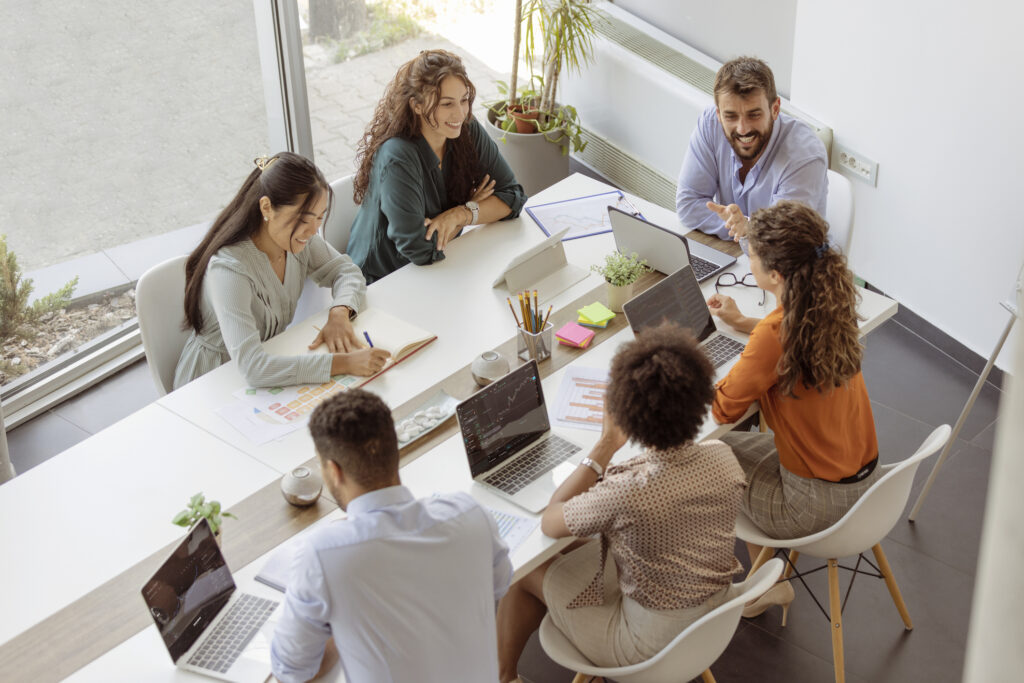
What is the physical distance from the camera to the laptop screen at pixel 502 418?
2502 mm

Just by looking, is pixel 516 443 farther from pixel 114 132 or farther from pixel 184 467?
pixel 114 132

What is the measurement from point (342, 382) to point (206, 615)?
923 mm

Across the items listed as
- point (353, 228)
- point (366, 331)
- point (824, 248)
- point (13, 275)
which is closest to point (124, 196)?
point (13, 275)

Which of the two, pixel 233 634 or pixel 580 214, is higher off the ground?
pixel 580 214

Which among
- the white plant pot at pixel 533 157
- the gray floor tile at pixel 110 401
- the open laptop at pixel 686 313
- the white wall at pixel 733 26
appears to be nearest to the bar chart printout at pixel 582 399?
the open laptop at pixel 686 313

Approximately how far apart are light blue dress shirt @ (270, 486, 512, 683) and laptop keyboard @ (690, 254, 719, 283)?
168 centimetres

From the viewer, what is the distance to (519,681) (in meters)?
2.71

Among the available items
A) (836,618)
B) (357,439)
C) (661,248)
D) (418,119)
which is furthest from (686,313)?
(357,439)

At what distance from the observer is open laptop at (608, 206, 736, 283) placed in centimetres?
329

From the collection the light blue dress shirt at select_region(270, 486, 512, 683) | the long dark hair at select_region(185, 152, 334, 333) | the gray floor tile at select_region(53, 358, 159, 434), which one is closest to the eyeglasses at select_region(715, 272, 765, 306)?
the long dark hair at select_region(185, 152, 334, 333)

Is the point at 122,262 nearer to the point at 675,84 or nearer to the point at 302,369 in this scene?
the point at 302,369

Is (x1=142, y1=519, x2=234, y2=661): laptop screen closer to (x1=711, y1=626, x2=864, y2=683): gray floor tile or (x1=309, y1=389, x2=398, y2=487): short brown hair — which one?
(x1=309, y1=389, x2=398, y2=487): short brown hair

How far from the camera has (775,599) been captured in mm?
3018

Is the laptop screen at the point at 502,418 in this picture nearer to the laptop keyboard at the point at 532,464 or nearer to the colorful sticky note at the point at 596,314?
the laptop keyboard at the point at 532,464
